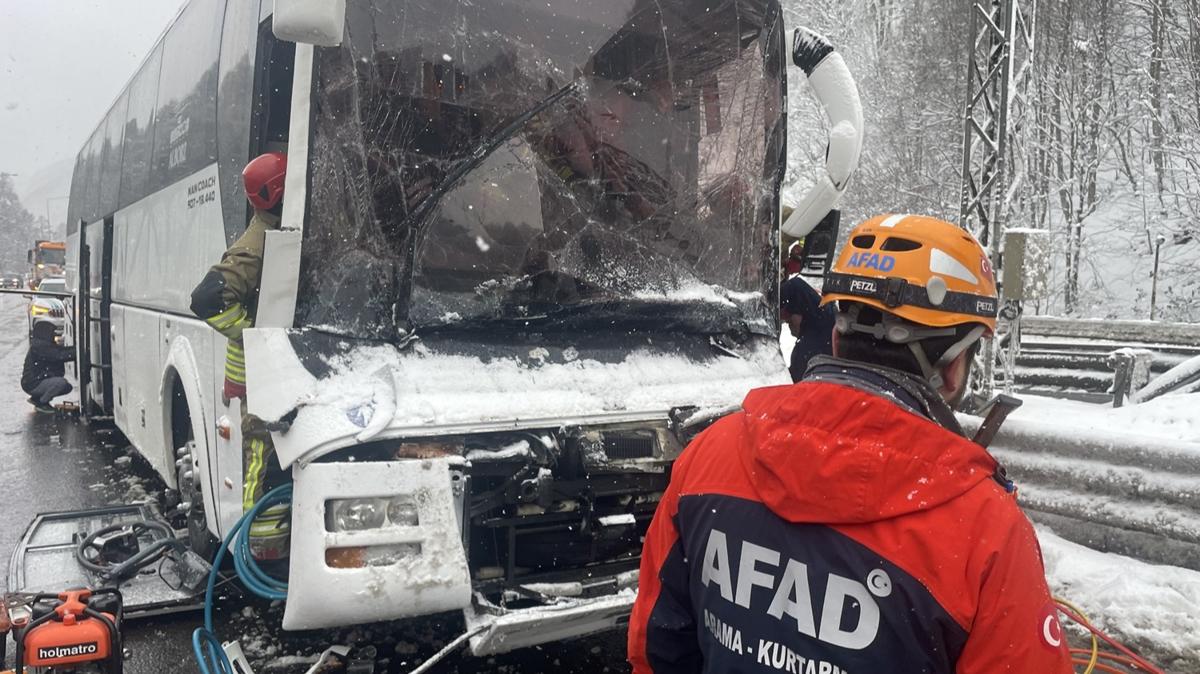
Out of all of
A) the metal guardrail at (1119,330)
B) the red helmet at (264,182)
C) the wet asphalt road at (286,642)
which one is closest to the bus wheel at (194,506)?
the wet asphalt road at (286,642)

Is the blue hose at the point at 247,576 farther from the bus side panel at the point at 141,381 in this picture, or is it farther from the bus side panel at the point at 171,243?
the bus side panel at the point at 141,381

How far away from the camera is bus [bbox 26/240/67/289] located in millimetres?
36844

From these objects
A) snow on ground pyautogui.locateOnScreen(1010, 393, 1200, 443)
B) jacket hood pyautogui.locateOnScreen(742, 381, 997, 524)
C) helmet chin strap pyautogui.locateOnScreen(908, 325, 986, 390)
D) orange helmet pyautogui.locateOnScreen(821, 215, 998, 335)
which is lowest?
snow on ground pyautogui.locateOnScreen(1010, 393, 1200, 443)

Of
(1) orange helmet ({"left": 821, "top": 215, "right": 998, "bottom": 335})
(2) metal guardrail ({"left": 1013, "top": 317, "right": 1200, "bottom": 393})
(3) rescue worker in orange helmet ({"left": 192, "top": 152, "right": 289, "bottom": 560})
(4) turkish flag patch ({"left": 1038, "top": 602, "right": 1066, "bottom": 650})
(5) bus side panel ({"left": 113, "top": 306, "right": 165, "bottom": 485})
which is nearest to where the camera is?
(4) turkish flag patch ({"left": 1038, "top": 602, "right": 1066, "bottom": 650})

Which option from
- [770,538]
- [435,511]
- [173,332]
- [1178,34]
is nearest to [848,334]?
[770,538]

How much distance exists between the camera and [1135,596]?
14.5 ft

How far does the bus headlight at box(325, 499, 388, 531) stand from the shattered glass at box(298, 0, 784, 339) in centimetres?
75

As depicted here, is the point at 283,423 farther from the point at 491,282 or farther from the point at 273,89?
the point at 273,89

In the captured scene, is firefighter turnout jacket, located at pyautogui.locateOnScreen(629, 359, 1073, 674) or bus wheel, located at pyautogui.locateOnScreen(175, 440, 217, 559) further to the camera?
bus wheel, located at pyautogui.locateOnScreen(175, 440, 217, 559)

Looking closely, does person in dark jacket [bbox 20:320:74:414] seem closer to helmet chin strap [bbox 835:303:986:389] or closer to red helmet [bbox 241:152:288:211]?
red helmet [bbox 241:152:288:211]

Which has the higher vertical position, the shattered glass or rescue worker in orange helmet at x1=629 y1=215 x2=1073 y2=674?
the shattered glass

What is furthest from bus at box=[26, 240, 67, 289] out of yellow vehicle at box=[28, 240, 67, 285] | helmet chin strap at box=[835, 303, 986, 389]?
helmet chin strap at box=[835, 303, 986, 389]

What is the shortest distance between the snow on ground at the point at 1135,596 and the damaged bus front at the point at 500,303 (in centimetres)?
211

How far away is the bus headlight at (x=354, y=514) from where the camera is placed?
122 inches
